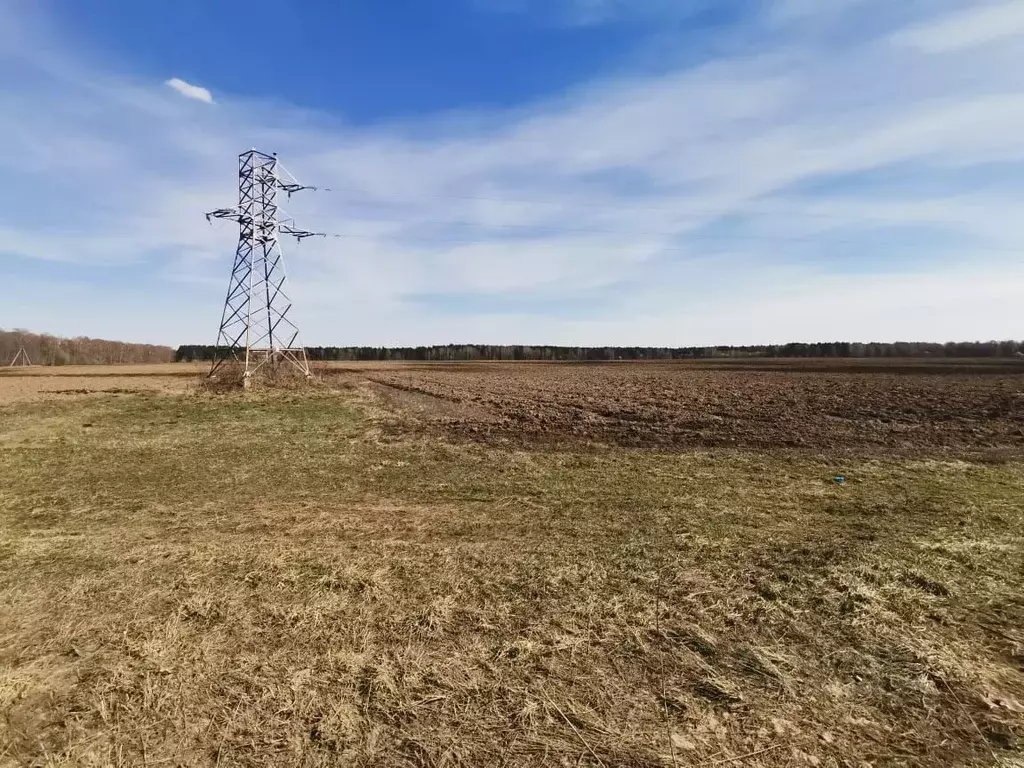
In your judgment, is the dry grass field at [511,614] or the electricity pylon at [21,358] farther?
the electricity pylon at [21,358]

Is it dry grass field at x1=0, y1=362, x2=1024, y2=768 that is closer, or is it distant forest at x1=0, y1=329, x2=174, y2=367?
dry grass field at x1=0, y1=362, x2=1024, y2=768

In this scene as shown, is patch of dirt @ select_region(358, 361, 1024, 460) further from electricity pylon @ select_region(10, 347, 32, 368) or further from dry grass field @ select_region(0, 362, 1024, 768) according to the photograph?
electricity pylon @ select_region(10, 347, 32, 368)

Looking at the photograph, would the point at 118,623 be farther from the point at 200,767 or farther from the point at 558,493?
the point at 558,493

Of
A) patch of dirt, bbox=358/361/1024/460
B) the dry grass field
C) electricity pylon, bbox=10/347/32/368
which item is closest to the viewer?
the dry grass field

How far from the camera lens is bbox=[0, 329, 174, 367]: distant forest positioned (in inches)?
3654

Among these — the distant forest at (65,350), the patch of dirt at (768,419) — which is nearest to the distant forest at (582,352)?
the distant forest at (65,350)

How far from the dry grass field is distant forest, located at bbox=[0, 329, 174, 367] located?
108 meters

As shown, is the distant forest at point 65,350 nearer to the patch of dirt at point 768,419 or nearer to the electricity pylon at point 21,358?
the electricity pylon at point 21,358

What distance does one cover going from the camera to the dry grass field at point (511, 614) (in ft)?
11.1

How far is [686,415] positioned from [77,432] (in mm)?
19816

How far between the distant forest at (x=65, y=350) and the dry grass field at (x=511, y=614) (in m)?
108

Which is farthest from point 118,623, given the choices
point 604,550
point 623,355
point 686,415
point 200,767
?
point 623,355

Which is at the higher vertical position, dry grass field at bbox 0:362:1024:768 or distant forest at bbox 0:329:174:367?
distant forest at bbox 0:329:174:367

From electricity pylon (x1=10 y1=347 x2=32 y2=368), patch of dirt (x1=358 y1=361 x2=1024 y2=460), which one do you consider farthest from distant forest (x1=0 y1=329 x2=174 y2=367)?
patch of dirt (x1=358 y1=361 x2=1024 y2=460)
